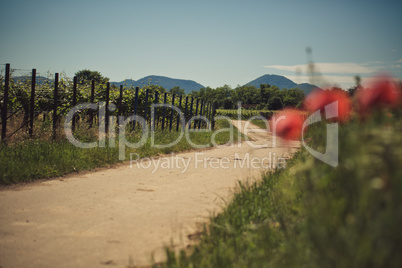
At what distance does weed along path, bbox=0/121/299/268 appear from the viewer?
323 cm

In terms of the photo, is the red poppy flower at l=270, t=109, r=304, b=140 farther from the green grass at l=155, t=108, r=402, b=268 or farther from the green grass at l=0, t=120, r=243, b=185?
the green grass at l=0, t=120, r=243, b=185

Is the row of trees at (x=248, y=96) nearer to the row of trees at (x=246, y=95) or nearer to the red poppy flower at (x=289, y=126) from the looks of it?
the row of trees at (x=246, y=95)

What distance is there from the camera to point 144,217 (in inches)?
173

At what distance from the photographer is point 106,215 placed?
4.43m

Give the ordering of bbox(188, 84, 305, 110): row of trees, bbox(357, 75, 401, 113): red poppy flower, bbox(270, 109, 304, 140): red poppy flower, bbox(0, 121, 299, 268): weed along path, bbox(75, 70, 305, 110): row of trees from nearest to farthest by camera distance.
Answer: bbox(357, 75, 401, 113): red poppy flower < bbox(270, 109, 304, 140): red poppy flower < bbox(0, 121, 299, 268): weed along path < bbox(75, 70, 305, 110): row of trees < bbox(188, 84, 305, 110): row of trees

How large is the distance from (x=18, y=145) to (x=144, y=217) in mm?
5749

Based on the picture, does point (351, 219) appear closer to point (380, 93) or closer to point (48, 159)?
point (380, 93)

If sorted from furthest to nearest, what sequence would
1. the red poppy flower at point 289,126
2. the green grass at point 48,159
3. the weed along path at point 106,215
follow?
1. the green grass at point 48,159
2. the weed along path at point 106,215
3. the red poppy flower at point 289,126

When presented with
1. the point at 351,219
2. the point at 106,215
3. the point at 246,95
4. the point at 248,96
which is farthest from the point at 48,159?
the point at 246,95

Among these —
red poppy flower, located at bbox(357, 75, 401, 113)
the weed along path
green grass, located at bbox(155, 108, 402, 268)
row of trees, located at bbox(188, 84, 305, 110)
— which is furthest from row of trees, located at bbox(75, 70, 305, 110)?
red poppy flower, located at bbox(357, 75, 401, 113)

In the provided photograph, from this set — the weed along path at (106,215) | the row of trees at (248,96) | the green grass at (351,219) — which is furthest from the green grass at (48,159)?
the row of trees at (248,96)

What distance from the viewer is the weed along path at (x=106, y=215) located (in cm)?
323

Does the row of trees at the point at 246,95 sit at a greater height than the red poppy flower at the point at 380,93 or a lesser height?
greater

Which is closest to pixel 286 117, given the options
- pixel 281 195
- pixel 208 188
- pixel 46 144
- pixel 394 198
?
pixel 394 198
